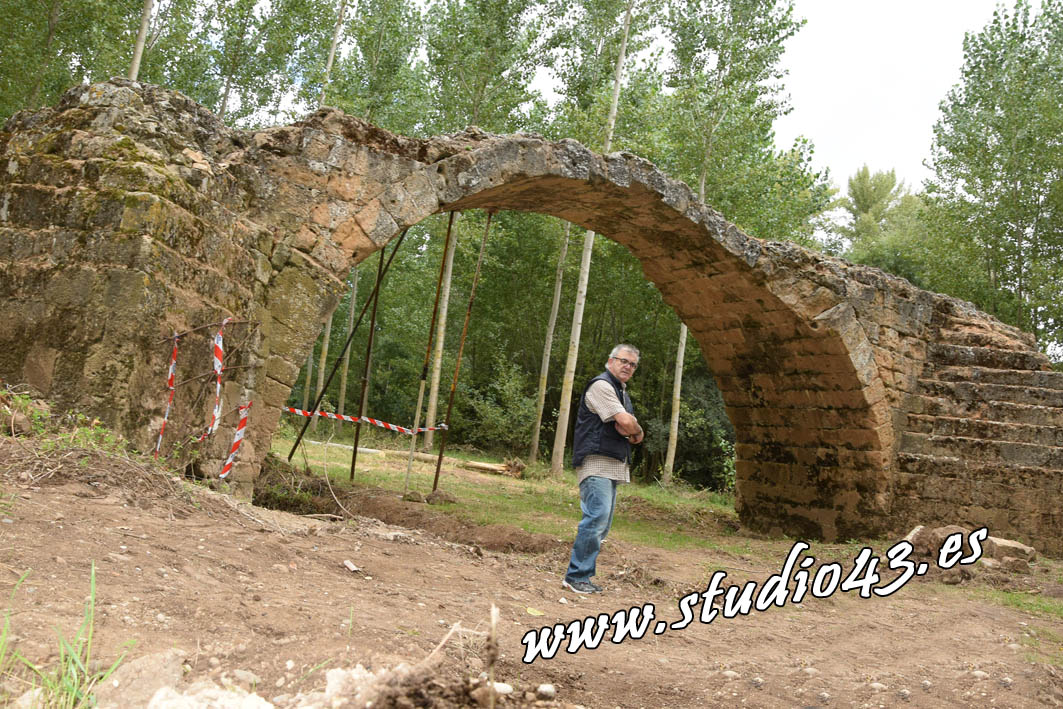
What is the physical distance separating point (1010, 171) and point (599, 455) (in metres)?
21.2

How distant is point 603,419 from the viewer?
5.02 meters

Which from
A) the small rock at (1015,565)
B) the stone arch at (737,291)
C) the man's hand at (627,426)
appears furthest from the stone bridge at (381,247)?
the man's hand at (627,426)

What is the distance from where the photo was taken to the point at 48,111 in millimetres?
5973

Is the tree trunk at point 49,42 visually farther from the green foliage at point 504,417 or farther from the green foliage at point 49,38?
the green foliage at point 504,417

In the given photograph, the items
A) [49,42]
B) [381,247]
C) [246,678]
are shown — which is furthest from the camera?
[49,42]

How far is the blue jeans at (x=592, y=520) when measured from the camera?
5062mm

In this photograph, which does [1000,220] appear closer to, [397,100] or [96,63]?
[397,100]

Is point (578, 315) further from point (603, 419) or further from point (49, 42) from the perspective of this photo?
point (49, 42)

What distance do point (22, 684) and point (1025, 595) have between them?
728cm

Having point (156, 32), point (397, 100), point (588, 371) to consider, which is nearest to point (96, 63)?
point (156, 32)

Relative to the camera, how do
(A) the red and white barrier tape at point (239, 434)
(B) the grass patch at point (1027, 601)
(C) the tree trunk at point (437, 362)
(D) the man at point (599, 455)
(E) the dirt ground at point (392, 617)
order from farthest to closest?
(C) the tree trunk at point (437, 362)
(A) the red and white barrier tape at point (239, 434)
(B) the grass patch at point (1027, 601)
(D) the man at point (599, 455)
(E) the dirt ground at point (392, 617)

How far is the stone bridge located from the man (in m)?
2.74

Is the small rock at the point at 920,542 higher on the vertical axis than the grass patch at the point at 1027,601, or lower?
higher

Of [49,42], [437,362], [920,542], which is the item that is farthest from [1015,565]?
[49,42]
